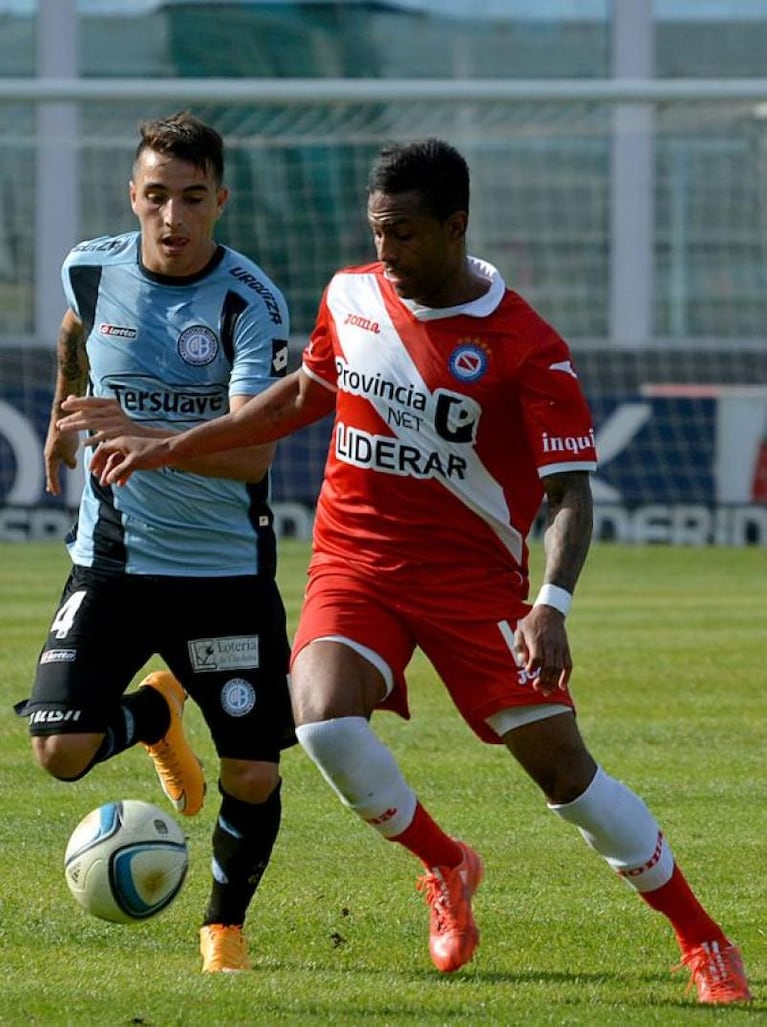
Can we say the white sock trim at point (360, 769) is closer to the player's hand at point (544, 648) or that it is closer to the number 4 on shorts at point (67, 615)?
the player's hand at point (544, 648)

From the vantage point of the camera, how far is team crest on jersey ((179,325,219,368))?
594 centimetres

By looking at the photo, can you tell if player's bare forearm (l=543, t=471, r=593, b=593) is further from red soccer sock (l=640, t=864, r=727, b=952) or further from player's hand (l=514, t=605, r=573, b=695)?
red soccer sock (l=640, t=864, r=727, b=952)

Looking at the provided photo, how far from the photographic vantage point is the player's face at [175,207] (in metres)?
5.88

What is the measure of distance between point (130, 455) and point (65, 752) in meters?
0.93

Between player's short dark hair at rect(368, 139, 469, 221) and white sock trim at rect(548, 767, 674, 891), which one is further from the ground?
player's short dark hair at rect(368, 139, 469, 221)

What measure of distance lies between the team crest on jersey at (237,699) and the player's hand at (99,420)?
0.81 meters

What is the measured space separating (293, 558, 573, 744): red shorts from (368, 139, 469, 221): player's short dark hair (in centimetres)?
103

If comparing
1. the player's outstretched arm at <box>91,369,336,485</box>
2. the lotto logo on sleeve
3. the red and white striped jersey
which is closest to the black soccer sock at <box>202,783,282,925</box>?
the lotto logo on sleeve

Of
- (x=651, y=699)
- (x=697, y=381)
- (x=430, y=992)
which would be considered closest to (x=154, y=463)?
(x=430, y=992)

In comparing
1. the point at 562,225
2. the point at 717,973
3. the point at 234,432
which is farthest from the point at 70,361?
the point at 562,225

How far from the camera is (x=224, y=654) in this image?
582 cm

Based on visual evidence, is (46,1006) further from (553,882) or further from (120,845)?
(553,882)

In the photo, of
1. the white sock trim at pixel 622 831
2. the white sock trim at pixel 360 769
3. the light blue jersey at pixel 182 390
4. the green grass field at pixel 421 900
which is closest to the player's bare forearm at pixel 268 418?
the light blue jersey at pixel 182 390

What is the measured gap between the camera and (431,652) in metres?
5.50
